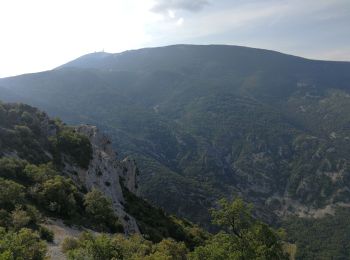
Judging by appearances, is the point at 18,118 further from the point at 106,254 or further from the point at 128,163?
the point at 106,254

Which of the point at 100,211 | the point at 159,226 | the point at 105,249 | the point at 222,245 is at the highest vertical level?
the point at 105,249

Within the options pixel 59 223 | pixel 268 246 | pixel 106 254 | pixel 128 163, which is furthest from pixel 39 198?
pixel 128 163

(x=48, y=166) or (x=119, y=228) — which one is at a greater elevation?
(x=48, y=166)

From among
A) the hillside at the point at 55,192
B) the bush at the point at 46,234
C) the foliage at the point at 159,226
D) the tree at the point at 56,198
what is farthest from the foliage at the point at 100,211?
the bush at the point at 46,234

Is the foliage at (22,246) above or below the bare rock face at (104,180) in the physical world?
above

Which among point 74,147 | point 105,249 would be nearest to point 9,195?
point 105,249

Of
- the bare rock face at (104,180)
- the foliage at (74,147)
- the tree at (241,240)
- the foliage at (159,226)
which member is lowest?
the foliage at (159,226)

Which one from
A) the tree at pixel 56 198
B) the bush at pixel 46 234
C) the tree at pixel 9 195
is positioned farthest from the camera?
the tree at pixel 56 198

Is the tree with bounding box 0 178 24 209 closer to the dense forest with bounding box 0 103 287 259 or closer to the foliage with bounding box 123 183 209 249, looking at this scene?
the dense forest with bounding box 0 103 287 259

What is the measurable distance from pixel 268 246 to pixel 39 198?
25.0 m

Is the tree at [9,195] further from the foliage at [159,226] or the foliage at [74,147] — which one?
the foliage at [74,147]

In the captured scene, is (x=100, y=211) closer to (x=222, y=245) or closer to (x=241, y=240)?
(x=222, y=245)

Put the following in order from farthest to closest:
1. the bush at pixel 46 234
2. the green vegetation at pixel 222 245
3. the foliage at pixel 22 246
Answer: the bush at pixel 46 234
the green vegetation at pixel 222 245
the foliage at pixel 22 246

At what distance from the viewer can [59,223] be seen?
44500 millimetres
